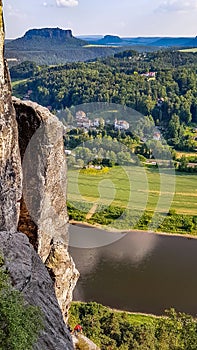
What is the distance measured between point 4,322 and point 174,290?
9975 millimetres

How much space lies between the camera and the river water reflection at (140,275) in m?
12.5

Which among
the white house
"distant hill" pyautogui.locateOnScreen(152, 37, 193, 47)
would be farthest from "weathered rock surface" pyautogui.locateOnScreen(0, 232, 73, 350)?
"distant hill" pyautogui.locateOnScreen(152, 37, 193, 47)

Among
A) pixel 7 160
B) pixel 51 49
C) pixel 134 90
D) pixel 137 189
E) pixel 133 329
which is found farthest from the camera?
pixel 51 49

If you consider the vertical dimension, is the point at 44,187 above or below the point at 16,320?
above

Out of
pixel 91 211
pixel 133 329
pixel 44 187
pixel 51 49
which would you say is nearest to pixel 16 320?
pixel 44 187

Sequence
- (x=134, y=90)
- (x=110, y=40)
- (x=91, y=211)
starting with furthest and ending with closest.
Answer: (x=110, y=40) → (x=134, y=90) → (x=91, y=211)

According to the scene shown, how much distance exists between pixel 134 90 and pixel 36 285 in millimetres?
39009

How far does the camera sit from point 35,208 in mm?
6547

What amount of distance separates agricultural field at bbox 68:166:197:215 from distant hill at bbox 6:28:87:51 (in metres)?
70.6

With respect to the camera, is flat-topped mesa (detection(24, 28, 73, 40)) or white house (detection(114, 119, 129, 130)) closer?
white house (detection(114, 119, 129, 130))

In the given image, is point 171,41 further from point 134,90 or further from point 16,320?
point 16,320

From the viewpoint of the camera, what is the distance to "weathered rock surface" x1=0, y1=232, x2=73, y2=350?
4.18 meters

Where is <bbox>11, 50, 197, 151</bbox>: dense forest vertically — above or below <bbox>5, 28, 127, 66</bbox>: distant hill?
below

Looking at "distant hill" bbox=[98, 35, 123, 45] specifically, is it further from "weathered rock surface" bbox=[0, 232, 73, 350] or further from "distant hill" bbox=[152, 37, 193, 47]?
"weathered rock surface" bbox=[0, 232, 73, 350]
